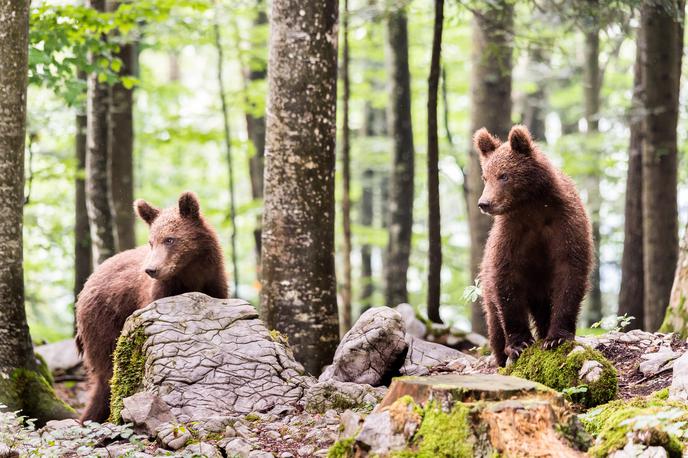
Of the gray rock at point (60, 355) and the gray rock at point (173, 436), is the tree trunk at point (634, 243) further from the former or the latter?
the gray rock at point (173, 436)

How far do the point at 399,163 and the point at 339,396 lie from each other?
341 inches

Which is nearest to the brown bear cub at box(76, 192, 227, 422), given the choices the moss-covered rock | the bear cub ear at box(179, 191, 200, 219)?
the bear cub ear at box(179, 191, 200, 219)

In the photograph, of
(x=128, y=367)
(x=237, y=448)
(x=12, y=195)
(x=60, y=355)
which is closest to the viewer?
(x=237, y=448)

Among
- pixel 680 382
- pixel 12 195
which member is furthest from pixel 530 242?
pixel 12 195

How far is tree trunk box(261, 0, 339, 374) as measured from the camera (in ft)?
25.3

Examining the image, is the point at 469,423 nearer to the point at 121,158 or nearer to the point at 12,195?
the point at 12,195

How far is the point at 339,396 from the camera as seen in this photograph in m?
6.14

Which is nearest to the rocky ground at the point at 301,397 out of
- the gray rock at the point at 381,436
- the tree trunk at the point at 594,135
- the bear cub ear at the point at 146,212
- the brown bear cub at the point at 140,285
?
the gray rock at the point at 381,436

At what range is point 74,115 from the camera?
538 inches

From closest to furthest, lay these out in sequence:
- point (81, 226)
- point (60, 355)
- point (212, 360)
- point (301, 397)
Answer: point (301, 397) < point (212, 360) < point (60, 355) < point (81, 226)

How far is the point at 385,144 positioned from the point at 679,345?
1520cm

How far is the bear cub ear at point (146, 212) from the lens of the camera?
8234mm

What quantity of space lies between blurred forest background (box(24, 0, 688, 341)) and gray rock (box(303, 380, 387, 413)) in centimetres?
148

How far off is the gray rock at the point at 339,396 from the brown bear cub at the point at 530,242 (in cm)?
116
